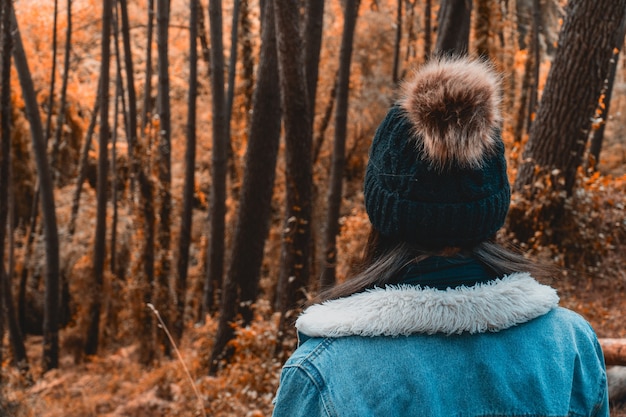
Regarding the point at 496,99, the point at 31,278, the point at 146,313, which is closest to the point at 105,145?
the point at 146,313

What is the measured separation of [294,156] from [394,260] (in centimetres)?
477

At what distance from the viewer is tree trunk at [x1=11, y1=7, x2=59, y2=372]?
9.53m

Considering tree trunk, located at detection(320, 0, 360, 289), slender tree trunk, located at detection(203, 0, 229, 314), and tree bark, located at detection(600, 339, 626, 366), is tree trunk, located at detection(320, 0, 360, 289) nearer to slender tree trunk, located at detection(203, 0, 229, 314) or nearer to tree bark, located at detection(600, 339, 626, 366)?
slender tree trunk, located at detection(203, 0, 229, 314)

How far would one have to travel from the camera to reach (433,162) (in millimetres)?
1371

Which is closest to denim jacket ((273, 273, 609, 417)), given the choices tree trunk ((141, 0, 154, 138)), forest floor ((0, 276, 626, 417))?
forest floor ((0, 276, 626, 417))

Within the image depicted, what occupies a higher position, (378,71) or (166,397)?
(378,71)

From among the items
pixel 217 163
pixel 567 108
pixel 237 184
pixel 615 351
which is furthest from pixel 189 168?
pixel 615 351

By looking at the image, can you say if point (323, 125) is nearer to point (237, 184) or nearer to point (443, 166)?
point (237, 184)

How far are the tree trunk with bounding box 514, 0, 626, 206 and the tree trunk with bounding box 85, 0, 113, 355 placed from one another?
26.1 ft

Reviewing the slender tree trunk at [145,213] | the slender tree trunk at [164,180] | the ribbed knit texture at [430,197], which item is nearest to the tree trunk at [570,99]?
the ribbed knit texture at [430,197]

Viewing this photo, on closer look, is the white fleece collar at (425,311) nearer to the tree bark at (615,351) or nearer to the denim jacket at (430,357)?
the denim jacket at (430,357)

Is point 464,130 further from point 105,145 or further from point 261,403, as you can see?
point 105,145

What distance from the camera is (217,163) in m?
10.5

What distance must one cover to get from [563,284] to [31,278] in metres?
16.1
